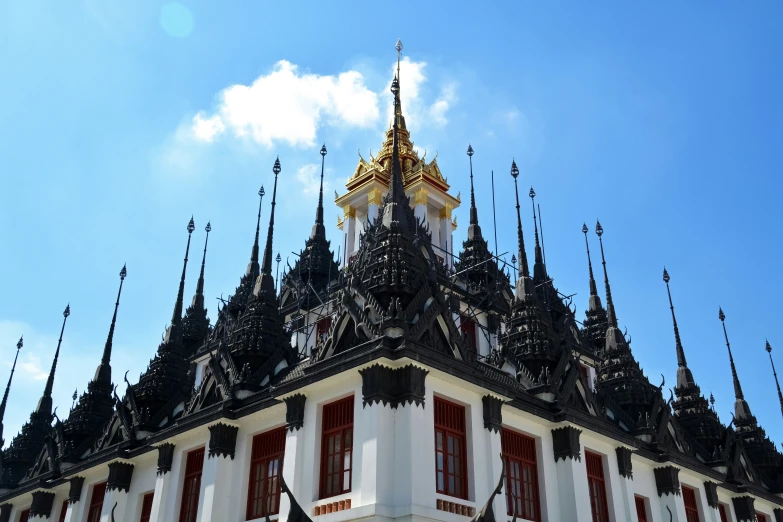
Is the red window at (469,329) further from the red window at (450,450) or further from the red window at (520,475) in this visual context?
the red window at (450,450)

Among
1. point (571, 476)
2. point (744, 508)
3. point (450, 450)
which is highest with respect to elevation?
point (744, 508)

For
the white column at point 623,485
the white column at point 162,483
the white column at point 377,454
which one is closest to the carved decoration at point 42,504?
the white column at point 162,483

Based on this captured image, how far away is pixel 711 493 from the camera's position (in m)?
30.9

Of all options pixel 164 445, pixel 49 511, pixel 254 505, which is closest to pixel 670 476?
pixel 254 505

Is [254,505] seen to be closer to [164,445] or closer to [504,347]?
[164,445]

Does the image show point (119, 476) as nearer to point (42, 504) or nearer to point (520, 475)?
point (42, 504)

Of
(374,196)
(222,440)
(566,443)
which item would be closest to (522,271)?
(566,443)

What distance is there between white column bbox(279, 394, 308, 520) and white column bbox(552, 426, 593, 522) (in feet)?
26.2

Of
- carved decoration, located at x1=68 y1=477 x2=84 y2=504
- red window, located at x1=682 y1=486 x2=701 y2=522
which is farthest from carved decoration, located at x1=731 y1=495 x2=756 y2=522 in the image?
carved decoration, located at x1=68 y1=477 x2=84 y2=504

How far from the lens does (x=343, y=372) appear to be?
2042 centimetres

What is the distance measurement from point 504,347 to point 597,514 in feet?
21.0

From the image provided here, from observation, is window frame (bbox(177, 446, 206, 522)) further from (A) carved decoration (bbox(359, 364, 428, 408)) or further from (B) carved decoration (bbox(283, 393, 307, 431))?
(A) carved decoration (bbox(359, 364, 428, 408))

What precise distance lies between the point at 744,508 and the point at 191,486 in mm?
23154

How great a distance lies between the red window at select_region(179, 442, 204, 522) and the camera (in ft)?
80.5
